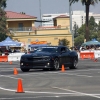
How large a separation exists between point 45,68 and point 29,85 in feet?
32.5

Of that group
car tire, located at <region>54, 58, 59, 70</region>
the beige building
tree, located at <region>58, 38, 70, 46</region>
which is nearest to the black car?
car tire, located at <region>54, 58, 59, 70</region>

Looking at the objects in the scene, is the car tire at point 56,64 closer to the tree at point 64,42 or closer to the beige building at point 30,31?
the tree at point 64,42

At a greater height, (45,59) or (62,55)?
(62,55)

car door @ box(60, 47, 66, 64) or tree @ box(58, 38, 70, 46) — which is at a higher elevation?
tree @ box(58, 38, 70, 46)

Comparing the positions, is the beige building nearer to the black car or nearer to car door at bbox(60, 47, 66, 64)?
car door at bbox(60, 47, 66, 64)

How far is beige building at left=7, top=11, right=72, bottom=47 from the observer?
296 feet

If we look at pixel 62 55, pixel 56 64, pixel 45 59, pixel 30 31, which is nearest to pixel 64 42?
pixel 30 31

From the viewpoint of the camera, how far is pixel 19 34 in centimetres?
9131

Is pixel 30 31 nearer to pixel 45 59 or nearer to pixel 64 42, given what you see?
pixel 64 42

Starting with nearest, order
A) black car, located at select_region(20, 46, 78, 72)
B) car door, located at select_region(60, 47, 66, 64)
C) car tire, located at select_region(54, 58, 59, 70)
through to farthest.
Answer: black car, located at select_region(20, 46, 78, 72)
car tire, located at select_region(54, 58, 59, 70)
car door, located at select_region(60, 47, 66, 64)

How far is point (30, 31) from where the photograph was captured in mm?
91438

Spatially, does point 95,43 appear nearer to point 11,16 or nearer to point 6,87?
point 11,16

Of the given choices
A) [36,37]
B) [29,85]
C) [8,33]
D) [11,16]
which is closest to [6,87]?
[29,85]

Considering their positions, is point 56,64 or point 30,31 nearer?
point 56,64
